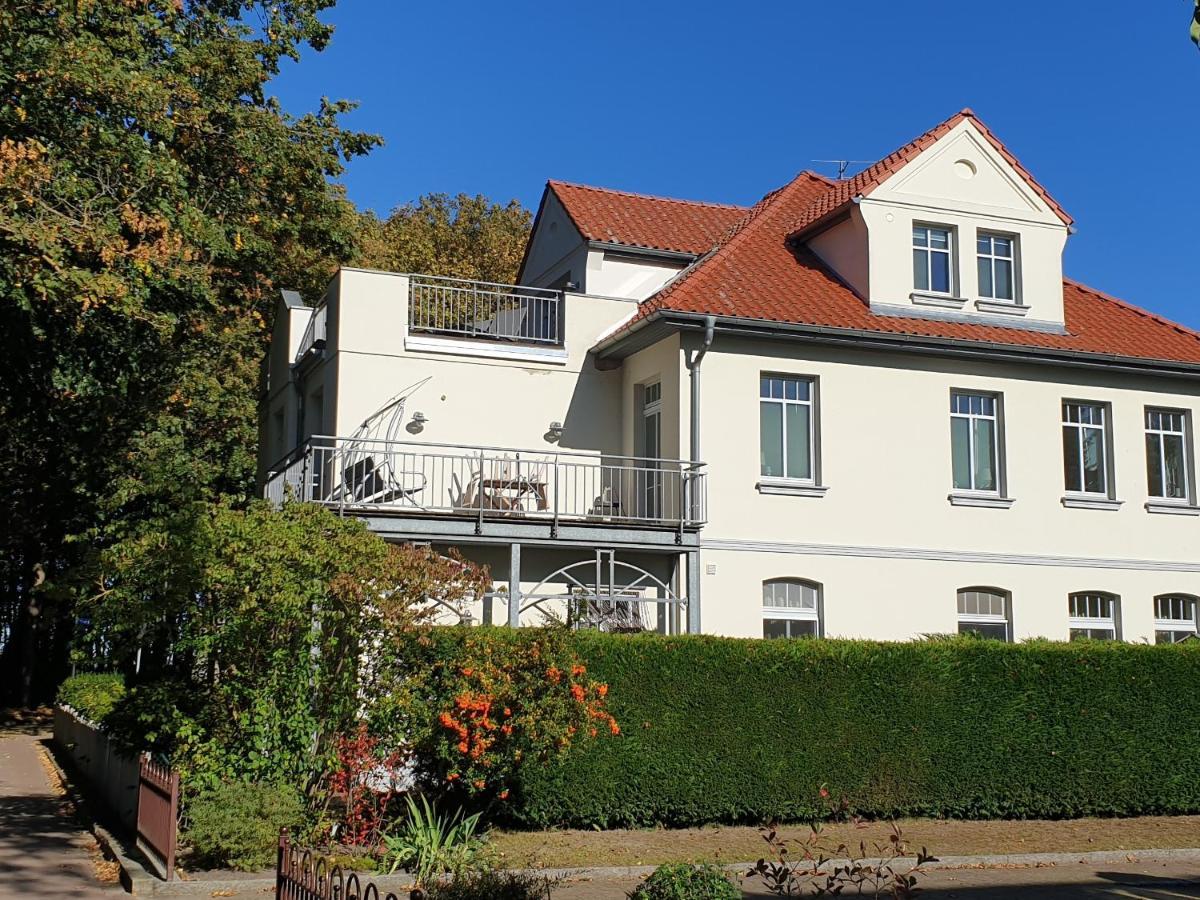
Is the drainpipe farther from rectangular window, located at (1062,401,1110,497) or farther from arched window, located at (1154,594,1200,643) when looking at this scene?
arched window, located at (1154,594,1200,643)

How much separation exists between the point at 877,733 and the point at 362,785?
6.69 metres

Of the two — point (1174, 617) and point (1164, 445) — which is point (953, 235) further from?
point (1174, 617)

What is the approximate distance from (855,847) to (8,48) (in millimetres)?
14568

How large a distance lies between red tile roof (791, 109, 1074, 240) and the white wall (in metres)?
3.15

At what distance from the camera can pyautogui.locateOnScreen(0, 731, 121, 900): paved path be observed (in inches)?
449

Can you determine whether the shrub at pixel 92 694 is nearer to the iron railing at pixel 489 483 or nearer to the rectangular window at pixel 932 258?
the iron railing at pixel 489 483

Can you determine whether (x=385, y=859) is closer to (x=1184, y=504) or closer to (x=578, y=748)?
(x=578, y=748)

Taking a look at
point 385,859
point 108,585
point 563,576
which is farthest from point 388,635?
point 563,576

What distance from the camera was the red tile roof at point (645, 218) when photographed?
25266 millimetres

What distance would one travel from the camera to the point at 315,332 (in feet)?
79.1

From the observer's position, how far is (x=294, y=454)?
2114cm

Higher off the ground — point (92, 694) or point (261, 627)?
point (261, 627)

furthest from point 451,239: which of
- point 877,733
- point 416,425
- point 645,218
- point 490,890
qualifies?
point 490,890

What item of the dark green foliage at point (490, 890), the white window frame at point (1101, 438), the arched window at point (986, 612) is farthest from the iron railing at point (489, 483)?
the dark green foliage at point (490, 890)
